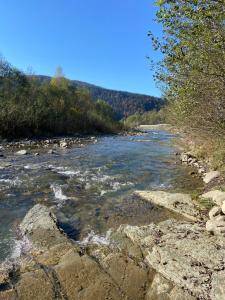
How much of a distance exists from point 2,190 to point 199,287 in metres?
10.9

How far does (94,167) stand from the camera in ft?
68.5

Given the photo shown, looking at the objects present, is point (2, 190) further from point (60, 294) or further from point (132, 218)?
point (60, 294)

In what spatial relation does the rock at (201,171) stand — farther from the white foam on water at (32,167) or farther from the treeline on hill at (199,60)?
the white foam on water at (32,167)

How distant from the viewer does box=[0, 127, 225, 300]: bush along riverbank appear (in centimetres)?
569

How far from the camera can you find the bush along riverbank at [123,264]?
5691 mm

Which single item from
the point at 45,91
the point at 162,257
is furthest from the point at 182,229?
the point at 45,91

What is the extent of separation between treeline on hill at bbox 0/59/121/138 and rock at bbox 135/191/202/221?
106ft

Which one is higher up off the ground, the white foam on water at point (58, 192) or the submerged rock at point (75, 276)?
the submerged rock at point (75, 276)

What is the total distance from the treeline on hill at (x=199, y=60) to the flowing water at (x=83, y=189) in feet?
11.5

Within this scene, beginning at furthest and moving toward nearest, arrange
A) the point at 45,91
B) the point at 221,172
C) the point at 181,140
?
1. the point at 45,91
2. the point at 181,140
3. the point at 221,172

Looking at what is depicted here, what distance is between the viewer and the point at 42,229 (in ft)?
29.6

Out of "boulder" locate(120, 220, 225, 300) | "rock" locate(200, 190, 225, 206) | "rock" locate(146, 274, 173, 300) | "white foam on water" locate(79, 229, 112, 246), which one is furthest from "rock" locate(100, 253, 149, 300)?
"rock" locate(200, 190, 225, 206)

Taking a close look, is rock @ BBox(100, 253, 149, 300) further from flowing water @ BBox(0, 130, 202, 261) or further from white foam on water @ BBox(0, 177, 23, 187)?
white foam on water @ BBox(0, 177, 23, 187)

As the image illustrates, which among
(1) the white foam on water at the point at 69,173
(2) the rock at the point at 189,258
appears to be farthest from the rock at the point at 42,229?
(1) the white foam on water at the point at 69,173
